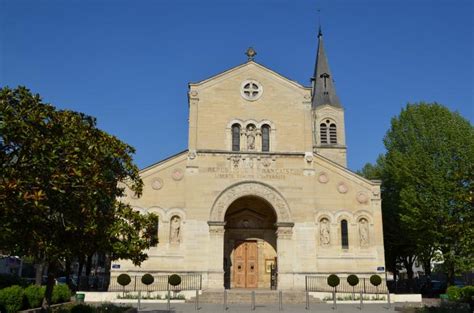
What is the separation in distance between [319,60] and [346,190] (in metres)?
27.2

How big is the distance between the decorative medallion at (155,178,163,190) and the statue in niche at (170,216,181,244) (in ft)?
7.53

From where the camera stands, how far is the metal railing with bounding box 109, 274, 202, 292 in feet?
90.4

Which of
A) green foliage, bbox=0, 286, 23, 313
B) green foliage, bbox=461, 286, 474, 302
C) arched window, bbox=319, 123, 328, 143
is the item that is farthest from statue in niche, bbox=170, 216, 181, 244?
arched window, bbox=319, 123, 328, 143

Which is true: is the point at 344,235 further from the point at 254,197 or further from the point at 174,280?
the point at 174,280

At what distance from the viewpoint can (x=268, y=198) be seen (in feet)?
97.5

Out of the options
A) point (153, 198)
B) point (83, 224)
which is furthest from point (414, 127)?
point (83, 224)

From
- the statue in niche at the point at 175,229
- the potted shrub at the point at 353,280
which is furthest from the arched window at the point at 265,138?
the potted shrub at the point at 353,280

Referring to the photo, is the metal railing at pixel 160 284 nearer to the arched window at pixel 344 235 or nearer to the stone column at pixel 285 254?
the stone column at pixel 285 254

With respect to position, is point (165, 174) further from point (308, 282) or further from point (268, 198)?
point (308, 282)

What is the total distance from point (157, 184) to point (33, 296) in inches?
440

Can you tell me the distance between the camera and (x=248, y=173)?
3009 cm

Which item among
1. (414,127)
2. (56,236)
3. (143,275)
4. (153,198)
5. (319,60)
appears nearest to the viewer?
Answer: (56,236)

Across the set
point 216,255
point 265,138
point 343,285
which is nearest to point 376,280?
point 343,285

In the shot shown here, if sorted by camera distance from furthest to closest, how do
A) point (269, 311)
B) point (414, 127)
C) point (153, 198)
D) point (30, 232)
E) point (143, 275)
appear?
point (414, 127), point (153, 198), point (143, 275), point (269, 311), point (30, 232)
